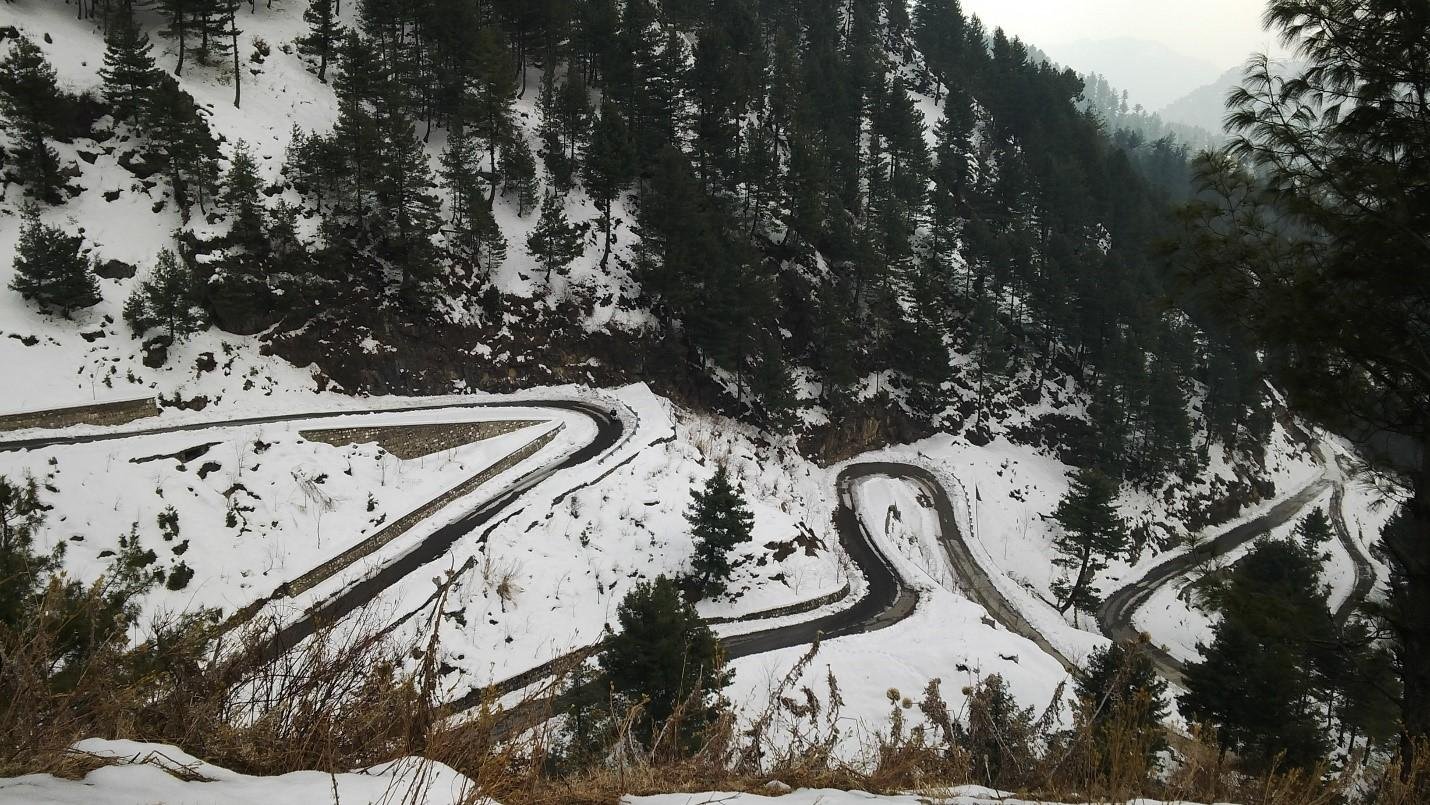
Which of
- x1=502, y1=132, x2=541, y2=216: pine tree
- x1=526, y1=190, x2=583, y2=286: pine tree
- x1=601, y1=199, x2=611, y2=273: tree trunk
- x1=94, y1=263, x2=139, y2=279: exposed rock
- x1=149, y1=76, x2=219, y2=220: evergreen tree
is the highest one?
x1=502, y1=132, x2=541, y2=216: pine tree

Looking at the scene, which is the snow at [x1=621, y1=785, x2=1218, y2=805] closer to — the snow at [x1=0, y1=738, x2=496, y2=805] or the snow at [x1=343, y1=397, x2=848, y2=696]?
the snow at [x1=0, y1=738, x2=496, y2=805]

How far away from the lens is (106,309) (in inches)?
885

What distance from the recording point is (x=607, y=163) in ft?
117

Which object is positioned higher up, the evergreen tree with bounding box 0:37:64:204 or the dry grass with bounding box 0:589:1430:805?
the evergreen tree with bounding box 0:37:64:204

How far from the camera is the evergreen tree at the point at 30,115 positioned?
2333 centimetres

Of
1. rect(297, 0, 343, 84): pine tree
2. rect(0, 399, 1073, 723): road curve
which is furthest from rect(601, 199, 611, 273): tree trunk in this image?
rect(297, 0, 343, 84): pine tree

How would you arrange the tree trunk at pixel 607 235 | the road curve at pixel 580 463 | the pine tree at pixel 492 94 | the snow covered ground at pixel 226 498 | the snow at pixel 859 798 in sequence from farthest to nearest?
the tree trunk at pixel 607 235 < the pine tree at pixel 492 94 < the road curve at pixel 580 463 < the snow covered ground at pixel 226 498 < the snow at pixel 859 798

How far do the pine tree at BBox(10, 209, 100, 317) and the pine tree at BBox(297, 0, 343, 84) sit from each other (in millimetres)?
20513

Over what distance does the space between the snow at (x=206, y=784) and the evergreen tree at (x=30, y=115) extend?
106 feet

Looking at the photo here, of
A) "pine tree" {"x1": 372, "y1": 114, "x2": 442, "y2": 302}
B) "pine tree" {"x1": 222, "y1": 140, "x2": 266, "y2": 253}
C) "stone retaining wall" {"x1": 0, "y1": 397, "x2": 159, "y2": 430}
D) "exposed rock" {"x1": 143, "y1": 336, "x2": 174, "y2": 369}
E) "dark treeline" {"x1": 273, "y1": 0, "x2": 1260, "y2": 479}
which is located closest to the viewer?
"stone retaining wall" {"x1": 0, "y1": 397, "x2": 159, "y2": 430}

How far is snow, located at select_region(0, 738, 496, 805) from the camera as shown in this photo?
2.28 metres

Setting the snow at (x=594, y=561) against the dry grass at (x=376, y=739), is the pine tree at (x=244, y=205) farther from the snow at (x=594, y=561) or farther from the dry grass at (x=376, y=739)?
the dry grass at (x=376, y=739)

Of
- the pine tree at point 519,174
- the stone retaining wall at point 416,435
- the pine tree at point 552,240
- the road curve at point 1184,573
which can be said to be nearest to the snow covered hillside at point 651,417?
the stone retaining wall at point 416,435

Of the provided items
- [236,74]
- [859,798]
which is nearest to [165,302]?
[236,74]
